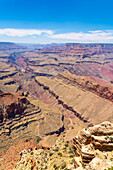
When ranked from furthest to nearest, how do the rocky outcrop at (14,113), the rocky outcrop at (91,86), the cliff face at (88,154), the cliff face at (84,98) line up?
the rocky outcrop at (91,86), the cliff face at (84,98), the rocky outcrop at (14,113), the cliff face at (88,154)

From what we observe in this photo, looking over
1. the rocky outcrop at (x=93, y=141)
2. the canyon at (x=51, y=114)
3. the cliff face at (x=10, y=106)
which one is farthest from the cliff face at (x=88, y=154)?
the cliff face at (x=10, y=106)

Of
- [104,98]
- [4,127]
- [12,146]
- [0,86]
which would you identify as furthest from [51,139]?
[0,86]

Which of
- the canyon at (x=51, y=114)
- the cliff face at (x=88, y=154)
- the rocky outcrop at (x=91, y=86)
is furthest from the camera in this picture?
the rocky outcrop at (x=91, y=86)

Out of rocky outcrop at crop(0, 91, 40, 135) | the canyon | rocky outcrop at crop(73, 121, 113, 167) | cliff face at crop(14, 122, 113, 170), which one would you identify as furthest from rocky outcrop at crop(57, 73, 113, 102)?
rocky outcrop at crop(73, 121, 113, 167)

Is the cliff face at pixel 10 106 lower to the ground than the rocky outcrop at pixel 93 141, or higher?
lower

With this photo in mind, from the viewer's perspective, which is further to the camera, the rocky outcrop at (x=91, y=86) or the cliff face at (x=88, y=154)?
the rocky outcrop at (x=91, y=86)

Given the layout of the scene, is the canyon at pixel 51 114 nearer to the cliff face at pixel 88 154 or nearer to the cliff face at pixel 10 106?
the cliff face at pixel 10 106

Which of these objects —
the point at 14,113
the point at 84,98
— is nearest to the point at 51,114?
the point at 14,113

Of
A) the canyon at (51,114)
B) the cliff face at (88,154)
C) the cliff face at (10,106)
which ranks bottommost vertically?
the canyon at (51,114)

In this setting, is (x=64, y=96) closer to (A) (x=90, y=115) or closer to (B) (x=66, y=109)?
(B) (x=66, y=109)

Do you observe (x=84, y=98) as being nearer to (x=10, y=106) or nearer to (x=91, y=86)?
(x=91, y=86)
